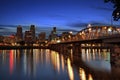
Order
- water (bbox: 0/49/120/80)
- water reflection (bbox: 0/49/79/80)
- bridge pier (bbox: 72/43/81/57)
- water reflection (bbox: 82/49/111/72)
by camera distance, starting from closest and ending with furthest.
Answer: water (bbox: 0/49/120/80), water reflection (bbox: 0/49/79/80), water reflection (bbox: 82/49/111/72), bridge pier (bbox: 72/43/81/57)

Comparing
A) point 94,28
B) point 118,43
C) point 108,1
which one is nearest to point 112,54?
point 118,43

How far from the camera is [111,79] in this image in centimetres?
4000

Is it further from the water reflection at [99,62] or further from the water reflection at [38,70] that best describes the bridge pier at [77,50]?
the water reflection at [38,70]

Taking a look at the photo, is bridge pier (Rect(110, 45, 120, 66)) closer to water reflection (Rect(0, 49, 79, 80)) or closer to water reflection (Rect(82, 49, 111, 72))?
water reflection (Rect(82, 49, 111, 72))

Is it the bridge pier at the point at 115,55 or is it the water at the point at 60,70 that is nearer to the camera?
the water at the point at 60,70

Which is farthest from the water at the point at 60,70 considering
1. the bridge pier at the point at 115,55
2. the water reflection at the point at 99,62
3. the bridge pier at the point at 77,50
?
the bridge pier at the point at 77,50

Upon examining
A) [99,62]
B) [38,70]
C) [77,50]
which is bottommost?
[99,62]

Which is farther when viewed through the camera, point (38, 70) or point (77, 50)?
point (77, 50)

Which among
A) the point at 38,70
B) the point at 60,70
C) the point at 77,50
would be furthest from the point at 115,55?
the point at 77,50

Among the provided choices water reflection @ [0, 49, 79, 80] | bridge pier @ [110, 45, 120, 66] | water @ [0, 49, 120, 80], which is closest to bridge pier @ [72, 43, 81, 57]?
water @ [0, 49, 120, 80]

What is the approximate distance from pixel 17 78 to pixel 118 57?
89.2 ft

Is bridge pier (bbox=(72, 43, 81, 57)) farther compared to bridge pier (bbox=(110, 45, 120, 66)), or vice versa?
bridge pier (bbox=(72, 43, 81, 57))

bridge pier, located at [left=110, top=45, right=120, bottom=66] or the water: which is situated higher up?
bridge pier, located at [left=110, top=45, right=120, bottom=66]

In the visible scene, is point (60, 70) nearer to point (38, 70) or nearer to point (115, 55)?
point (38, 70)
